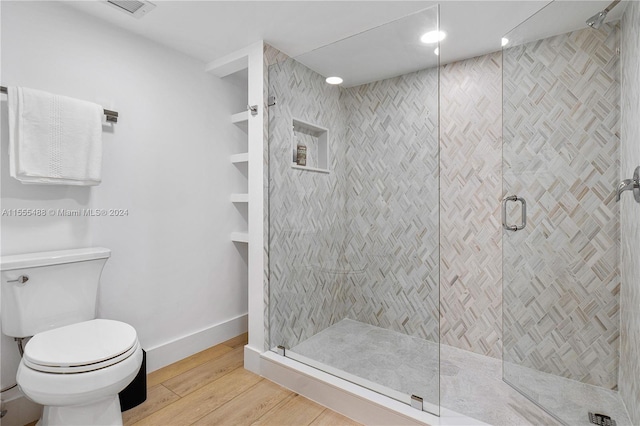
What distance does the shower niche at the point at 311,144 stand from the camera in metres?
1.97

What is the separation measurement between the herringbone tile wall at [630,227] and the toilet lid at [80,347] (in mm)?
2129

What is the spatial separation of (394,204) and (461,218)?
0.88 m

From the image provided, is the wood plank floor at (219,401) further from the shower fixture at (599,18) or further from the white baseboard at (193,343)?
the shower fixture at (599,18)

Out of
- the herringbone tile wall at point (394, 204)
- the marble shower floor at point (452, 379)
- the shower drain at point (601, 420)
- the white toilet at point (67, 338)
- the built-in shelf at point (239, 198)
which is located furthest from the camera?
the built-in shelf at point (239, 198)

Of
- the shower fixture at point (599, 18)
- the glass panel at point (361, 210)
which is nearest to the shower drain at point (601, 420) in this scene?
the glass panel at point (361, 210)

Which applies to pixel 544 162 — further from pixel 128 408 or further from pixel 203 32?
pixel 128 408

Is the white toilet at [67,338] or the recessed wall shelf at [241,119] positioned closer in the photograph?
the white toilet at [67,338]

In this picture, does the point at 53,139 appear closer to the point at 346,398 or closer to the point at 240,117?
the point at 240,117

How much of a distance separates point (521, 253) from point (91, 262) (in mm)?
2368

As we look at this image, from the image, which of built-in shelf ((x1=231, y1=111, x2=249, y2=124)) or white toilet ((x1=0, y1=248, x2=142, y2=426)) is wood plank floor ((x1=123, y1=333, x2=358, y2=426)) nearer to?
white toilet ((x1=0, y1=248, x2=142, y2=426))

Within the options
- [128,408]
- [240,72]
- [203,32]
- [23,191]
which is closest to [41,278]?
[23,191]

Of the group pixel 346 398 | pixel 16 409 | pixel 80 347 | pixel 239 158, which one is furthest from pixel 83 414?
pixel 239 158

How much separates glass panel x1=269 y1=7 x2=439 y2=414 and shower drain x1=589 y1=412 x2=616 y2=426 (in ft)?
2.15

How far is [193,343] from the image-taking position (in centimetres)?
239
